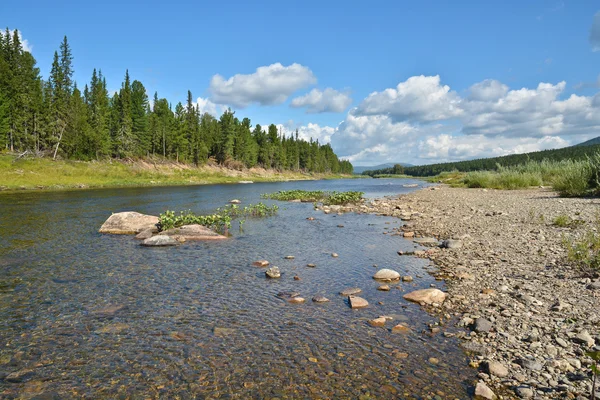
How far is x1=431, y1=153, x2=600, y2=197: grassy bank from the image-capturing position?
27016 mm

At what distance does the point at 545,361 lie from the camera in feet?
19.3

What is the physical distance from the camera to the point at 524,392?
5.12m

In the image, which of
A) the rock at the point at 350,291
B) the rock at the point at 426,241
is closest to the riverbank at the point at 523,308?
the rock at the point at 426,241

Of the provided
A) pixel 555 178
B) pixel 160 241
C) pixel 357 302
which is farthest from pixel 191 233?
pixel 555 178

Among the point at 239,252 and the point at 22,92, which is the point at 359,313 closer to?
the point at 239,252

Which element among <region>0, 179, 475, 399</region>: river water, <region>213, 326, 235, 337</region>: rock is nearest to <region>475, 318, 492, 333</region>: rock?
<region>0, 179, 475, 399</region>: river water

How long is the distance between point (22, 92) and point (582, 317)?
9035cm

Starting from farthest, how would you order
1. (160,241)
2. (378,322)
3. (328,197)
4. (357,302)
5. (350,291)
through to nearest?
1. (328,197)
2. (160,241)
3. (350,291)
4. (357,302)
5. (378,322)

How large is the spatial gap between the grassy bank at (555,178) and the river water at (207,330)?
2256cm

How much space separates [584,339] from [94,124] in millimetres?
88631

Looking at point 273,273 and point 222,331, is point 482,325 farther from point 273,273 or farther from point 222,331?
point 273,273

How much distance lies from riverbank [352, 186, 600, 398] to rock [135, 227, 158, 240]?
13.9 m

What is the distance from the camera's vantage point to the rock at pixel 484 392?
5219mm

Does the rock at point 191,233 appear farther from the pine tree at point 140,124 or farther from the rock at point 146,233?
the pine tree at point 140,124
